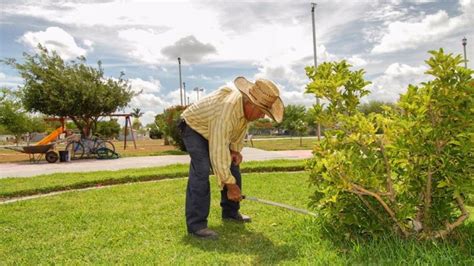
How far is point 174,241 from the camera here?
333 centimetres

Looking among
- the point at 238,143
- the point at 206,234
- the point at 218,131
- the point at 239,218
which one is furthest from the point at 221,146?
the point at 239,218

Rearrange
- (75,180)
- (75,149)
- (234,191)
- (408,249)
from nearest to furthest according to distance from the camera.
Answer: (408,249) → (234,191) → (75,180) → (75,149)

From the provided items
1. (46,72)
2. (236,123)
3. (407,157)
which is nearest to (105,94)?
(46,72)

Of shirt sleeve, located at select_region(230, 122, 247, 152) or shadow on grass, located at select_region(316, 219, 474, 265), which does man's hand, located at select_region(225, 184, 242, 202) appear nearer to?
shirt sleeve, located at select_region(230, 122, 247, 152)

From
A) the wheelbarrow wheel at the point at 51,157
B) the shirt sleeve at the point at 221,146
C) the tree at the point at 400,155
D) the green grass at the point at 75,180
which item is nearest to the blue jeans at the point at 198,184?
the shirt sleeve at the point at 221,146

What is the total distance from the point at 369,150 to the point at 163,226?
213 centimetres

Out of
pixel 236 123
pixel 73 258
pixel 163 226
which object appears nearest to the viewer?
pixel 73 258

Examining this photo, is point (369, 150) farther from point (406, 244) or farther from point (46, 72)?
point (46, 72)

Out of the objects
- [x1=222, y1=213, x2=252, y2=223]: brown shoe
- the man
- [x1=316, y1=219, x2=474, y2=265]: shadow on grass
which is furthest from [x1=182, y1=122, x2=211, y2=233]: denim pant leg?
[x1=316, y1=219, x2=474, y2=265]: shadow on grass

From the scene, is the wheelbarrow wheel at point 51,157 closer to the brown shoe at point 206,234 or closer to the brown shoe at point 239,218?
the brown shoe at point 239,218

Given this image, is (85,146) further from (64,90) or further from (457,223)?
(457,223)

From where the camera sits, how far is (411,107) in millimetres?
2617

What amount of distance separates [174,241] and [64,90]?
45.2 feet

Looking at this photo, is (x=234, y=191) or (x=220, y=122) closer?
(x=220, y=122)
